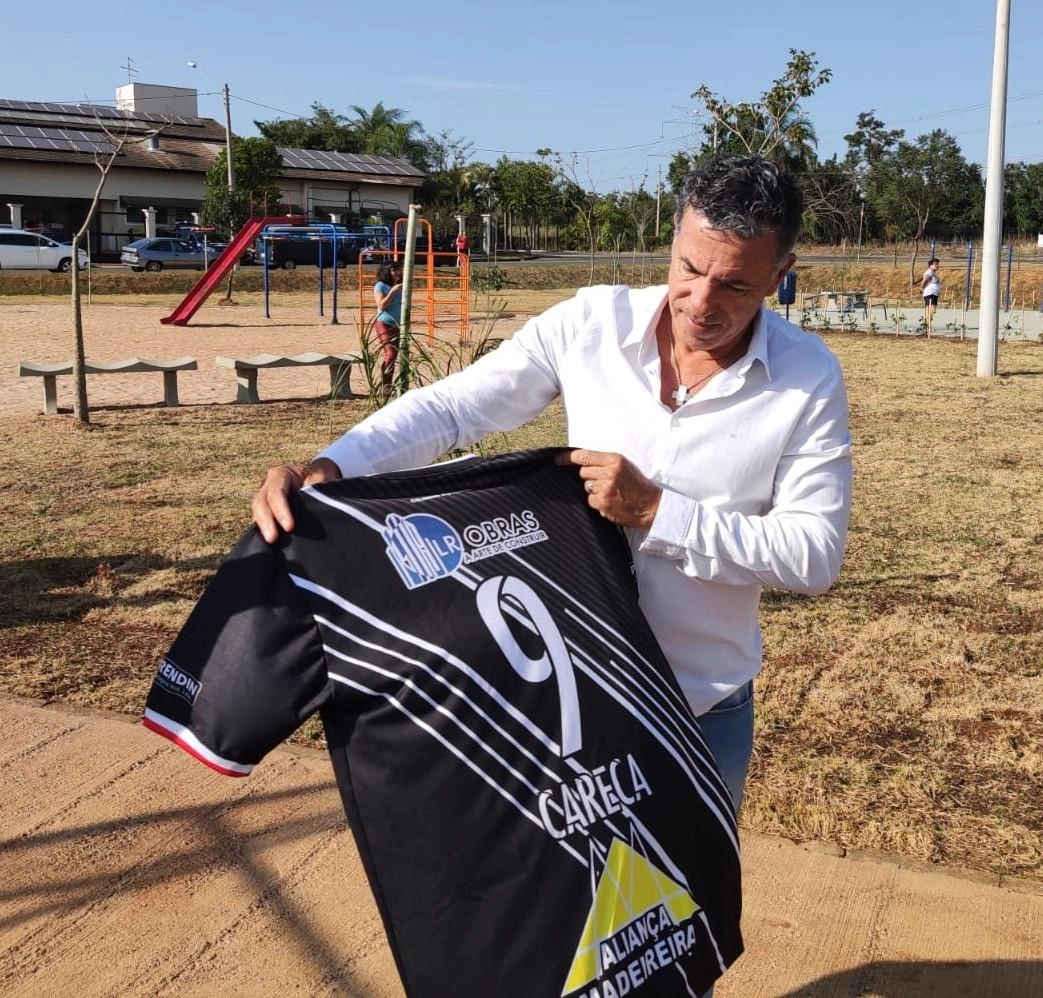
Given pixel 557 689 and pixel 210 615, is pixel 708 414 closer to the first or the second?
pixel 557 689

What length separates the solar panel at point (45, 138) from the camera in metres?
46.7

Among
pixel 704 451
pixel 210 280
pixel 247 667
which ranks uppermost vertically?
pixel 210 280

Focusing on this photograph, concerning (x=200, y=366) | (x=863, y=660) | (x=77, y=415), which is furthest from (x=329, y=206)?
(x=863, y=660)

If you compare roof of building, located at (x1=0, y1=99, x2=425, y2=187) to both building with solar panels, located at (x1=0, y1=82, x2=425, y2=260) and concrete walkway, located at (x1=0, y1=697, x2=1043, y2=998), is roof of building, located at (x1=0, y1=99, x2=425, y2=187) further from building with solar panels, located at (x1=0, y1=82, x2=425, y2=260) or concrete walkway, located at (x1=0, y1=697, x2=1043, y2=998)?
concrete walkway, located at (x1=0, y1=697, x2=1043, y2=998)

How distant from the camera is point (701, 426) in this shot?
1.95 m

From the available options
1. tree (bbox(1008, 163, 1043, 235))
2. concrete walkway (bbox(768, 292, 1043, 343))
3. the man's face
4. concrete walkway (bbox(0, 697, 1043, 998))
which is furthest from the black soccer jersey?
tree (bbox(1008, 163, 1043, 235))

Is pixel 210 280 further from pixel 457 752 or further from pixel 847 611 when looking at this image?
pixel 457 752

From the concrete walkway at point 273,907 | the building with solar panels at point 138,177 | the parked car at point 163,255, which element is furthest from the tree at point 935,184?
the concrete walkway at point 273,907

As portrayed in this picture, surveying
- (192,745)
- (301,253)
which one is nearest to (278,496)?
(192,745)

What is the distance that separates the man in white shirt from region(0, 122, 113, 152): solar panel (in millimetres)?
48680

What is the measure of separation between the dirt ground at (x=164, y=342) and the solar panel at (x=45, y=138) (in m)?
18.5

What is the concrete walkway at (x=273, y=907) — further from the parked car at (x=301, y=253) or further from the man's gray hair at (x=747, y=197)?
the parked car at (x=301, y=253)

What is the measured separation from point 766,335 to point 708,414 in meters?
0.16

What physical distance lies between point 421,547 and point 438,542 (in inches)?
1.2
